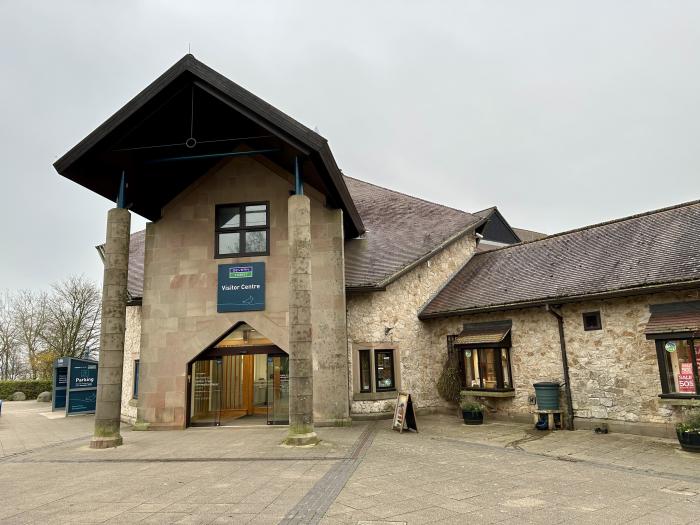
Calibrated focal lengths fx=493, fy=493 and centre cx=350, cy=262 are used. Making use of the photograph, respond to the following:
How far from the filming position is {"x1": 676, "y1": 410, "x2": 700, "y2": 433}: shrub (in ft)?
29.3

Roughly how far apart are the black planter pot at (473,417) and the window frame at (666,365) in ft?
14.4

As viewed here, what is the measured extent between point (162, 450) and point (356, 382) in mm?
5614

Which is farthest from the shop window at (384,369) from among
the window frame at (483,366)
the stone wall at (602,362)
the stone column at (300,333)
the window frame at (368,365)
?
the stone column at (300,333)

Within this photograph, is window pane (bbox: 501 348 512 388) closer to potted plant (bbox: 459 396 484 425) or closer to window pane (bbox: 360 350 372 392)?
potted plant (bbox: 459 396 484 425)

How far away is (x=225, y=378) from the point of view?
15.9 metres

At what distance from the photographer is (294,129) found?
36.9ft

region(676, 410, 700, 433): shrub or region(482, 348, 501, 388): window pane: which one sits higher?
region(482, 348, 501, 388): window pane

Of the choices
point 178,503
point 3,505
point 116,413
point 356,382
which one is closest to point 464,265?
point 356,382

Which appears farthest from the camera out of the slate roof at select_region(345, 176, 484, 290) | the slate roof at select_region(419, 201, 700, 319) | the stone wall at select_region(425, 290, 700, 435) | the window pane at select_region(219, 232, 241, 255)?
the slate roof at select_region(345, 176, 484, 290)

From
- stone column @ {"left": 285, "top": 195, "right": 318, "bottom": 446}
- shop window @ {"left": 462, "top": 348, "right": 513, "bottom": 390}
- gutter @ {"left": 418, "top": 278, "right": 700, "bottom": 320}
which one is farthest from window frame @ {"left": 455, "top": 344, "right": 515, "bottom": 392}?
stone column @ {"left": 285, "top": 195, "right": 318, "bottom": 446}

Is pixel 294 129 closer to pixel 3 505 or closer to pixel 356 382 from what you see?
pixel 356 382

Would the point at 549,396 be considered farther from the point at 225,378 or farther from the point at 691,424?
the point at 225,378

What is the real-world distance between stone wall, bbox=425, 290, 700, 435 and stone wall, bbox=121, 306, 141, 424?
11.5m

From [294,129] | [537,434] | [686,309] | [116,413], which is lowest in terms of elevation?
[537,434]
